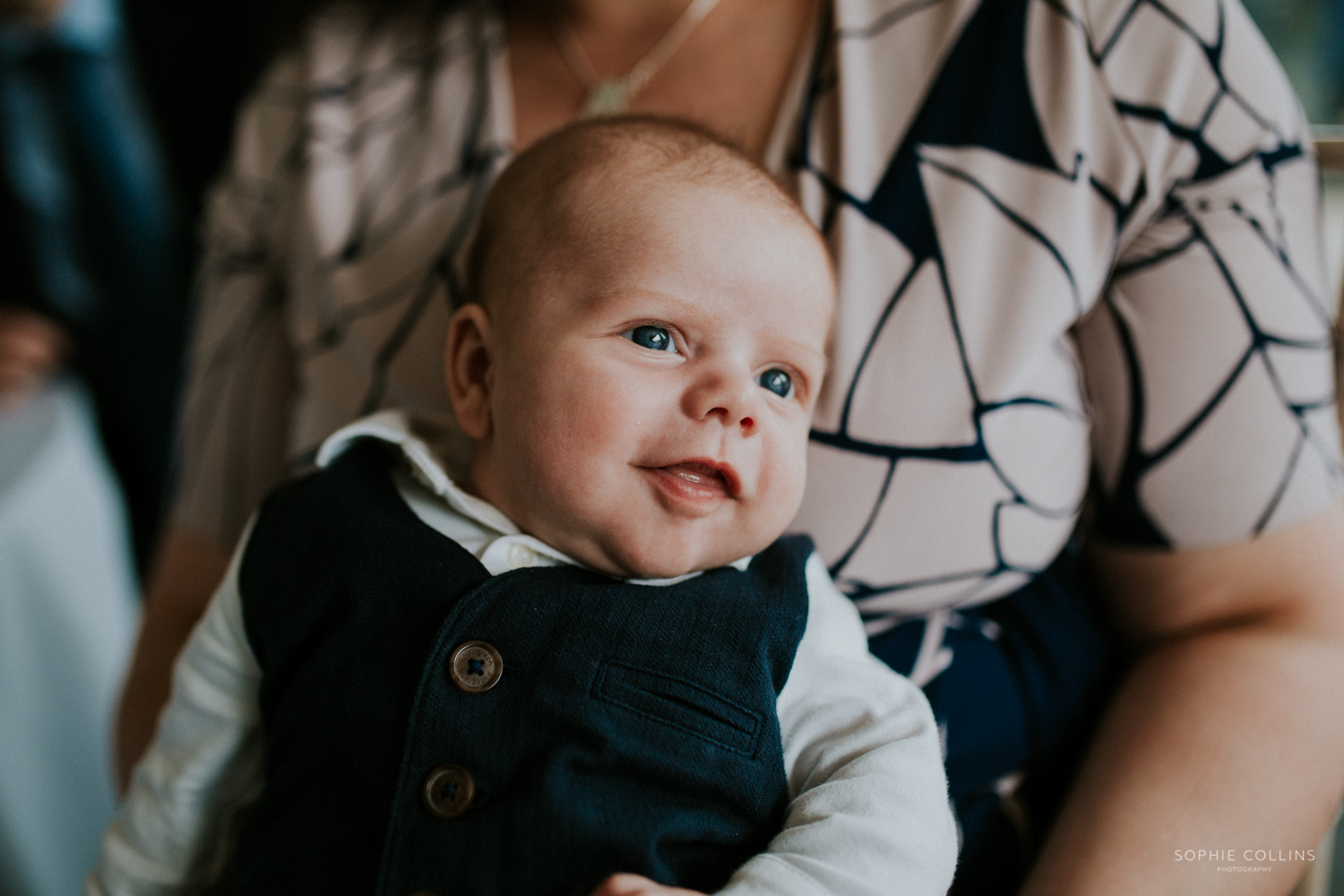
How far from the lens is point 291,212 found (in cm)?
95

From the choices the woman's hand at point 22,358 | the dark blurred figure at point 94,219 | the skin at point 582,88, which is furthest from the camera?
the dark blurred figure at point 94,219

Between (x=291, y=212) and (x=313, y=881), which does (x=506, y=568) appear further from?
(x=291, y=212)

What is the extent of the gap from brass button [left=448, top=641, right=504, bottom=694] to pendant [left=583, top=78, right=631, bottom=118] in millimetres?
564

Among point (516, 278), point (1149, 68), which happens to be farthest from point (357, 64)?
point (1149, 68)

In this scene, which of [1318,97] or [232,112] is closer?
[1318,97]

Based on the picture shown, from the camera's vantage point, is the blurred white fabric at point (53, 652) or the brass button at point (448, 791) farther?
the blurred white fabric at point (53, 652)

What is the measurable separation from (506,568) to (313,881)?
0.24 m

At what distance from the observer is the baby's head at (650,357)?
60 centimetres

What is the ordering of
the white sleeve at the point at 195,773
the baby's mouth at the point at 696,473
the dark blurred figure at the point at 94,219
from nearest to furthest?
1. the baby's mouth at the point at 696,473
2. the white sleeve at the point at 195,773
3. the dark blurred figure at the point at 94,219

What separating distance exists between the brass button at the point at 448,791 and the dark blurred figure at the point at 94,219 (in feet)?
6.49

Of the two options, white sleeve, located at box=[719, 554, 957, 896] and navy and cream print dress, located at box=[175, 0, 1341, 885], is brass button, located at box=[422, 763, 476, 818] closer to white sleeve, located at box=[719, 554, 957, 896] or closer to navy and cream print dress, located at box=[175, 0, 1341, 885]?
white sleeve, located at box=[719, 554, 957, 896]

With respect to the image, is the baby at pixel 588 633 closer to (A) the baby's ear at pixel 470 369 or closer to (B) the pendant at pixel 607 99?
(A) the baby's ear at pixel 470 369

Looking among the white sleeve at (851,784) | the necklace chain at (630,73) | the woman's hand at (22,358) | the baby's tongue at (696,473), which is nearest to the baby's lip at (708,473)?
the baby's tongue at (696,473)

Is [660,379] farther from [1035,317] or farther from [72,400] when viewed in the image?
[72,400]
